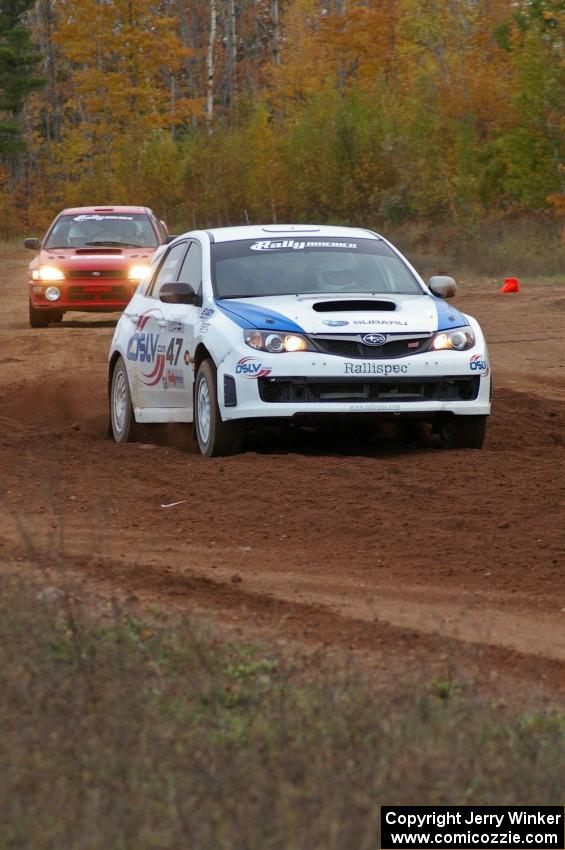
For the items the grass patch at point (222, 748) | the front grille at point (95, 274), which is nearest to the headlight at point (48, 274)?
the front grille at point (95, 274)

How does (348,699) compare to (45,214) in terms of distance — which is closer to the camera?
(348,699)

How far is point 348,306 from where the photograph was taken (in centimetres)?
1065

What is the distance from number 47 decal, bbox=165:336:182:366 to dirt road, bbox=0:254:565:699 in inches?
25.2

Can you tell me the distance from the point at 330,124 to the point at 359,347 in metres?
38.1

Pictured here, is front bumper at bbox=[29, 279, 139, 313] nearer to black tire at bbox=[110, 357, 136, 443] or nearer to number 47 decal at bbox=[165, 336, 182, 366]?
black tire at bbox=[110, 357, 136, 443]

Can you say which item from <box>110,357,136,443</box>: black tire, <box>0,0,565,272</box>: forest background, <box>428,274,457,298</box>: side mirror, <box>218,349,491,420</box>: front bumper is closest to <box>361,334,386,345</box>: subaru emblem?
<box>218,349,491,420</box>: front bumper

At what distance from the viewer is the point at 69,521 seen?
28.1 ft

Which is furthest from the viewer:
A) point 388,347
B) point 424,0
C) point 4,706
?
point 424,0

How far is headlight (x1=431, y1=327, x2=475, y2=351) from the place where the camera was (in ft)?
34.5

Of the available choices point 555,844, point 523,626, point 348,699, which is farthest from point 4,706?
point 523,626

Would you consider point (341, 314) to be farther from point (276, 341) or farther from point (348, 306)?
point (276, 341)

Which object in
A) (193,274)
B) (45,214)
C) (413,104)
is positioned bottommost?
(45,214)

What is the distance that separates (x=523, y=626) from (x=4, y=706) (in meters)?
2.45

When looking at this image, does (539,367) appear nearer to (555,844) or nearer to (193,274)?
(193,274)
